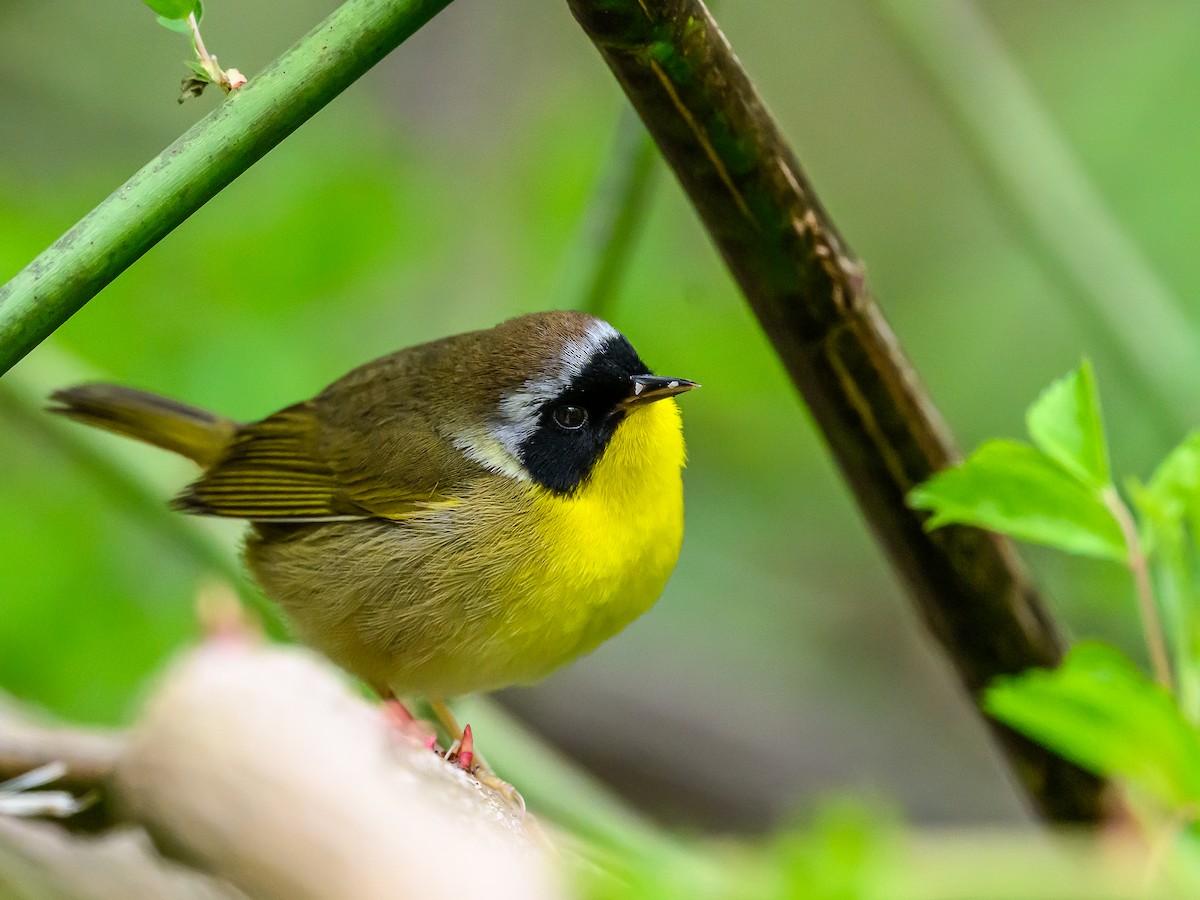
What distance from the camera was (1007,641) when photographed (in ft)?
7.18

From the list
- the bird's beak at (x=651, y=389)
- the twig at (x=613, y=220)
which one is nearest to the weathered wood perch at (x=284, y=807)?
the bird's beak at (x=651, y=389)

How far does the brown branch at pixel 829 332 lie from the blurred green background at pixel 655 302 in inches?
29.2

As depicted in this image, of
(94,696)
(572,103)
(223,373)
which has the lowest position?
(94,696)

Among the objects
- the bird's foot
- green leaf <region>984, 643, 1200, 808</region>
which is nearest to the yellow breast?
the bird's foot

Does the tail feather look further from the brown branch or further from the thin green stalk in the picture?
the thin green stalk

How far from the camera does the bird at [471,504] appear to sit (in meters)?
2.29

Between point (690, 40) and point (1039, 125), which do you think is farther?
point (1039, 125)

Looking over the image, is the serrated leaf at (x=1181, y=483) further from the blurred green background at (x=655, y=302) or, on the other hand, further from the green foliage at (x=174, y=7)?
the blurred green background at (x=655, y=302)

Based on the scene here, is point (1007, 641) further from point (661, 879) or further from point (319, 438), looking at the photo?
point (661, 879)

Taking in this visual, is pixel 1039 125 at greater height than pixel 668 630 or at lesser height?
greater

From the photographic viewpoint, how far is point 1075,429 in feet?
3.90

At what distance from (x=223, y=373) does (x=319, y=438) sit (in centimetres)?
50

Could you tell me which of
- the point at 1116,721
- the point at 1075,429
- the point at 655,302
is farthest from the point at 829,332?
the point at 655,302

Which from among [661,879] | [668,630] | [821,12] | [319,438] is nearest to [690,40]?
[661,879]
